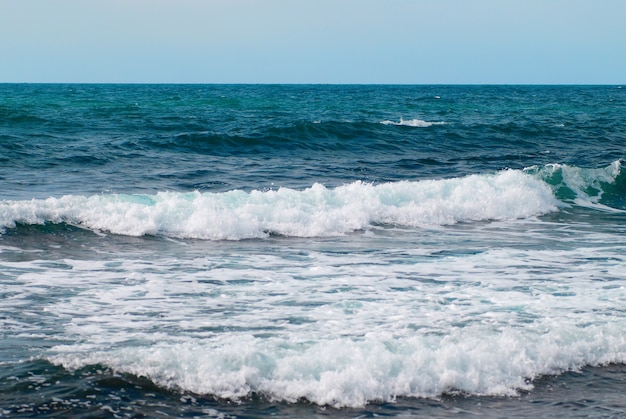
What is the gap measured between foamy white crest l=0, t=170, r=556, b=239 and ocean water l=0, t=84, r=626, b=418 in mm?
43

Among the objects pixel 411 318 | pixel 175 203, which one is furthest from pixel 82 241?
pixel 411 318

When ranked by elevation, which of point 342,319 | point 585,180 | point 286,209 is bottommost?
point 342,319

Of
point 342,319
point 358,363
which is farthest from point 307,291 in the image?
point 358,363

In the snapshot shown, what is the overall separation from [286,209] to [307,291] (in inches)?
189

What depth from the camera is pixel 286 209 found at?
504 inches

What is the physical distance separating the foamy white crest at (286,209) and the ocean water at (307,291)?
0.14 feet

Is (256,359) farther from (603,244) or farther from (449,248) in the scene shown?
(603,244)

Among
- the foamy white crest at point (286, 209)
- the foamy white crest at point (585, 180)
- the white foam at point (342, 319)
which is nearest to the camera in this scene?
the white foam at point (342, 319)

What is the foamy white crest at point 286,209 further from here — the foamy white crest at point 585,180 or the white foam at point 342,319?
the white foam at point 342,319

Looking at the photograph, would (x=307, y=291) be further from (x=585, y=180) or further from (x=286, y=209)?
(x=585, y=180)

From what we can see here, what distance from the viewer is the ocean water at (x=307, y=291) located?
531 centimetres

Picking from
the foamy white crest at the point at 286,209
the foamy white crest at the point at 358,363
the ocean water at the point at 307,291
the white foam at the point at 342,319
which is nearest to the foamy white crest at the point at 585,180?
the ocean water at the point at 307,291

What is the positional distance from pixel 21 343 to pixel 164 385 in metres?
1.56

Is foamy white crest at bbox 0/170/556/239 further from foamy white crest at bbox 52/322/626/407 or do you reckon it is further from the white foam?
foamy white crest at bbox 52/322/626/407
